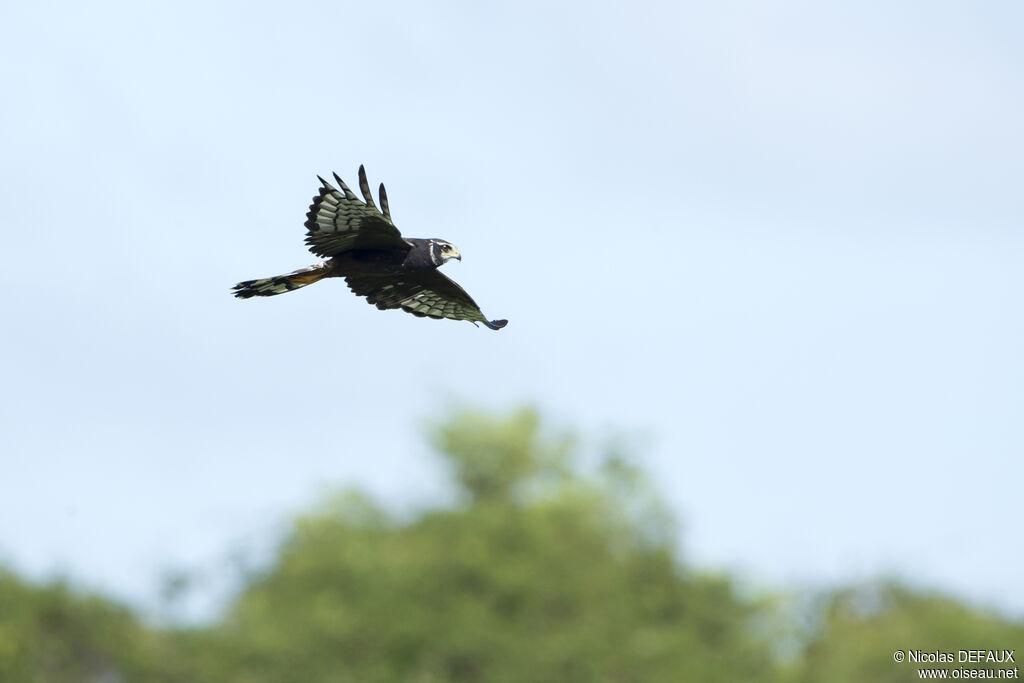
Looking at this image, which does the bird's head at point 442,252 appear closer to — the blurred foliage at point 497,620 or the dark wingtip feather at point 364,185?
the dark wingtip feather at point 364,185

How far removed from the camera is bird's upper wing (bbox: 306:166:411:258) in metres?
13.0

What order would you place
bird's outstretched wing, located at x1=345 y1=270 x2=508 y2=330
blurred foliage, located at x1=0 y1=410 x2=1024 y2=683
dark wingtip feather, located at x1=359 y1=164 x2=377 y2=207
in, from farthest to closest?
1. blurred foliage, located at x1=0 y1=410 x2=1024 y2=683
2. bird's outstretched wing, located at x1=345 y1=270 x2=508 y2=330
3. dark wingtip feather, located at x1=359 y1=164 x2=377 y2=207

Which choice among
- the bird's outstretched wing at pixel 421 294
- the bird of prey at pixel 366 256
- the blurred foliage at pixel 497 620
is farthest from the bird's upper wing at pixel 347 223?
the blurred foliage at pixel 497 620

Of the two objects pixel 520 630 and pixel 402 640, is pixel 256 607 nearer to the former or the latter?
pixel 402 640

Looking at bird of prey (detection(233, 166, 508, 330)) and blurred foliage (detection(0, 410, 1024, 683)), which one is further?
blurred foliage (detection(0, 410, 1024, 683))

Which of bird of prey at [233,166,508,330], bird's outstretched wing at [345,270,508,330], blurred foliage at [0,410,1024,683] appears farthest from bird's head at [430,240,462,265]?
blurred foliage at [0,410,1024,683]

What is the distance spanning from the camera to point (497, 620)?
4056 centimetres

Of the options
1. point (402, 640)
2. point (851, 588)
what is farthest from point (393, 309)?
point (851, 588)

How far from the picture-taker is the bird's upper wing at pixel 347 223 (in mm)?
13016

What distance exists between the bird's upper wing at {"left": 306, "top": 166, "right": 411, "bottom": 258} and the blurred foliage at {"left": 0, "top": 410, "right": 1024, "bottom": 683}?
1053 inches

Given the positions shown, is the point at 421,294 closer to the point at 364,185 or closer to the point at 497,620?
the point at 364,185

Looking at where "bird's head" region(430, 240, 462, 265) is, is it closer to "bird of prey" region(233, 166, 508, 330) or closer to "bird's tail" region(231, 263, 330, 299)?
"bird of prey" region(233, 166, 508, 330)

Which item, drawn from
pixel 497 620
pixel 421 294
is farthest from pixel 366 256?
pixel 497 620

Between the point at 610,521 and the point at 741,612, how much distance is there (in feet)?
19.9
